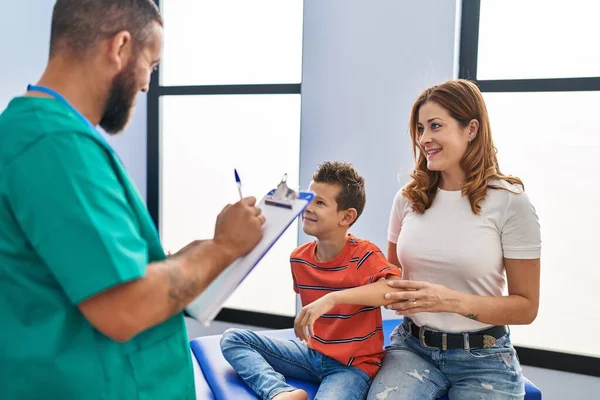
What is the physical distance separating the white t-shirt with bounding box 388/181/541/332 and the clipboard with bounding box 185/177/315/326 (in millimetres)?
610

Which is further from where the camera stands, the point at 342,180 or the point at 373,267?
the point at 342,180

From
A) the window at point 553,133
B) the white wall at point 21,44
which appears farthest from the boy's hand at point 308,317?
the white wall at point 21,44

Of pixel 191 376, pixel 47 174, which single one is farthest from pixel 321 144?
pixel 47 174

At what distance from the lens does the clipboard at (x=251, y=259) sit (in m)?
0.95

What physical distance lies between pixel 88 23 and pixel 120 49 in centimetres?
6

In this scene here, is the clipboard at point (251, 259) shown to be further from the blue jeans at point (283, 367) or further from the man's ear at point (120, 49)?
the blue jeans at point (283, 367)

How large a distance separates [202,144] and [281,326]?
1171 mm

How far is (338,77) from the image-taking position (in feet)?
7.95

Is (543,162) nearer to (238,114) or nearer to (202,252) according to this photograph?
(238,114)

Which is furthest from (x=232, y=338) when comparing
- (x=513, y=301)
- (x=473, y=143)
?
(x=473, y=143)

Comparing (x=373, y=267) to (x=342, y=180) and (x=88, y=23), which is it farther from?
(x=88, y=23)

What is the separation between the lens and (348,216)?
1.72 meters

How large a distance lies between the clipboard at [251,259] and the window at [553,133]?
1561 mm

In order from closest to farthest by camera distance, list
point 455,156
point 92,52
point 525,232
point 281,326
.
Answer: point 92,52, point 525,232, point 455,156, point 281,326
